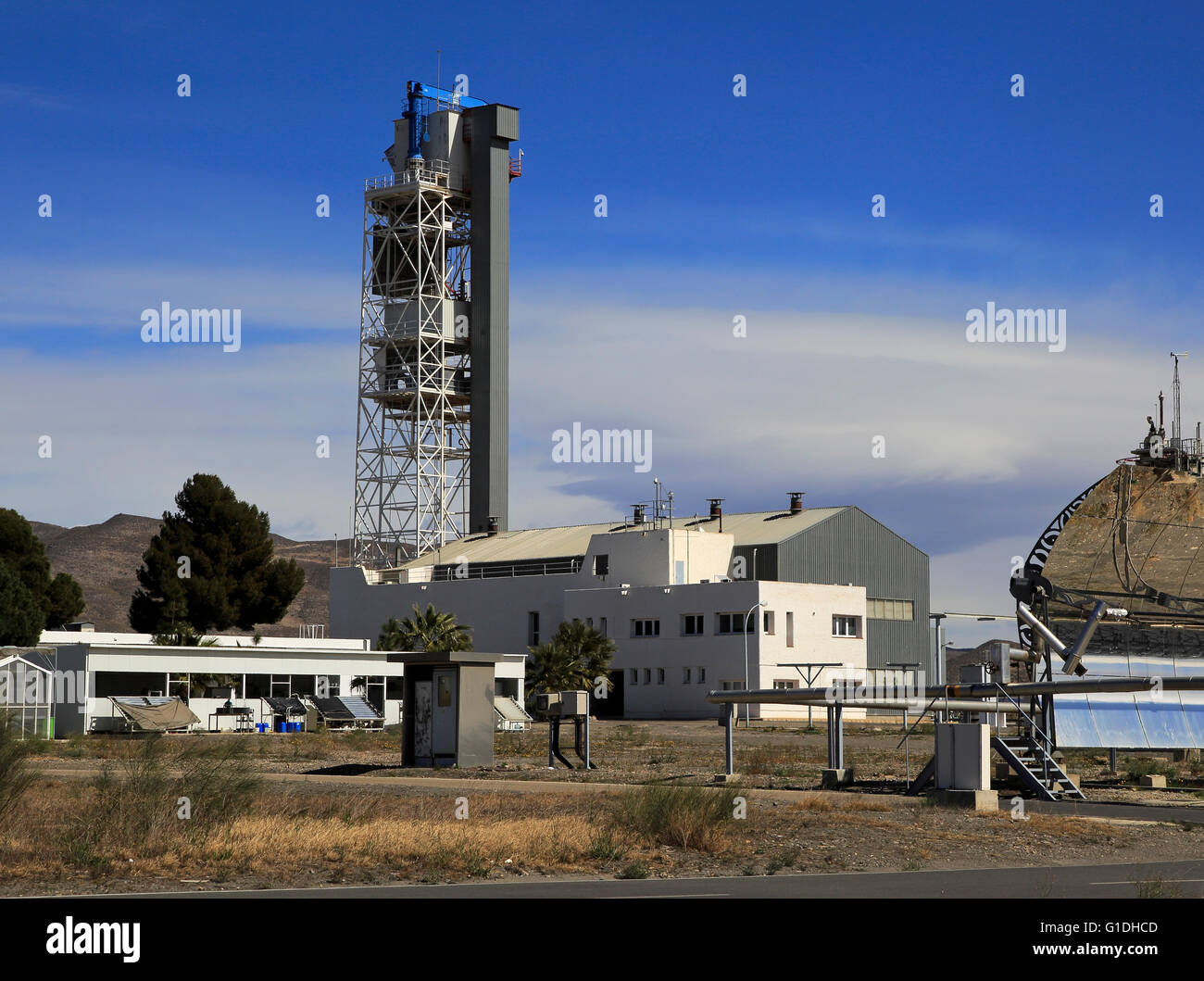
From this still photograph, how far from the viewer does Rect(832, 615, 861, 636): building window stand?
7731 centimetres

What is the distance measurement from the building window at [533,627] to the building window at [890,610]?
1838 centimetres

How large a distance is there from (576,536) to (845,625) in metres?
19.6

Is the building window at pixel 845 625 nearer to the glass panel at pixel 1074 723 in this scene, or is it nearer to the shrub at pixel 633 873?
the glass panel at pixel 1074 723

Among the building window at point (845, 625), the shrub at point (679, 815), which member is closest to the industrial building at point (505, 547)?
the building window at point (845, 625)

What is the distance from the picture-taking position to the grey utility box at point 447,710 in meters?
34.1

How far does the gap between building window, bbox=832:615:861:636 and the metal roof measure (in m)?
5.81

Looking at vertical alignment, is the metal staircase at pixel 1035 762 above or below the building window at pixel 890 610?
below

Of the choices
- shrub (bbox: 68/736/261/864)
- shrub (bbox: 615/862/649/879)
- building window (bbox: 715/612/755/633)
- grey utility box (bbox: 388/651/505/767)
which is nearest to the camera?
shrub (bbox: 615/862/649/879)

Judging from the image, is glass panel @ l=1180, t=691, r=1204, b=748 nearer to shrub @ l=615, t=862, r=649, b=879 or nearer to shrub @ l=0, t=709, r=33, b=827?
shrub @ l=615, t=862, r=649, b=879

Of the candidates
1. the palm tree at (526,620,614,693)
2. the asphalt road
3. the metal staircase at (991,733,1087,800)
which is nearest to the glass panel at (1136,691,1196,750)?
the metal staircase at (991,733,1087,800)

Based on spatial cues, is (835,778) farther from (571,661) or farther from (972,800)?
(571,661)

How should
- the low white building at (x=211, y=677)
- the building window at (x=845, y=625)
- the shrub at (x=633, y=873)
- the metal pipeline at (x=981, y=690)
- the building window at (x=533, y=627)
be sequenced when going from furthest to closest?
1. the building window at (x=533, y=627)
2. the building window at (x=845, y=625)
3. the low white building at (x=211, y=677)
4. the metal pipeline at (x=981, y=690)
5. the shrub at (x=633, y=873)
